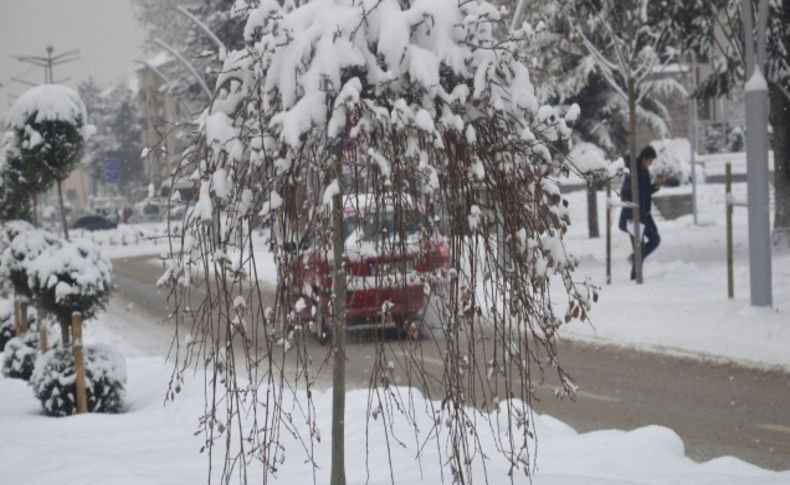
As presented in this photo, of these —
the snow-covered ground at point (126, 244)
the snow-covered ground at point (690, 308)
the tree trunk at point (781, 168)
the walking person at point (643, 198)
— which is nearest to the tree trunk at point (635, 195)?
the walking person at point (643, 198)

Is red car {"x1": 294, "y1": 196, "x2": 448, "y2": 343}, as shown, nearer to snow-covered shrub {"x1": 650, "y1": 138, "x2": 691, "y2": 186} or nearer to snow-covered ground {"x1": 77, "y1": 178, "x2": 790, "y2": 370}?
snow-covered ground {"x1": 77, "y1": 178, "x2": 790, "y2": 370}

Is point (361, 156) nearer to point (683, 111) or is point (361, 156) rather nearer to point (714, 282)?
point (714, 282)

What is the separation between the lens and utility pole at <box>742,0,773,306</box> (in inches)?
451

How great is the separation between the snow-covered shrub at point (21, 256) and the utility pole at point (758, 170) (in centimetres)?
764

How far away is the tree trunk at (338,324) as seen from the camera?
3.75 m

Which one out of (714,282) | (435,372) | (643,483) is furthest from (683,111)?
(643,483)

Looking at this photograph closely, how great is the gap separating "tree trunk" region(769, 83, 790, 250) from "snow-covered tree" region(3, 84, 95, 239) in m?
13.4

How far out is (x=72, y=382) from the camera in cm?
811

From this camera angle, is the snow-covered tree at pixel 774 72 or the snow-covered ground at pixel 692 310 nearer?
the snow-covered ground at pixel 692 310

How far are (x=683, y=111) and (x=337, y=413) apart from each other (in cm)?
5420

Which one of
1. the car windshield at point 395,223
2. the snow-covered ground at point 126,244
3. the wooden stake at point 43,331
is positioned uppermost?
the car windshield at point 395,223

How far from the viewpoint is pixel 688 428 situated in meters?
7.38

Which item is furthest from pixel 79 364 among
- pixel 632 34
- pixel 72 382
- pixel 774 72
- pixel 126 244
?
pixel 126 244

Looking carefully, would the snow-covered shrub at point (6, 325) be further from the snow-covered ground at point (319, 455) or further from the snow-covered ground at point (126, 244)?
the snow-covered ground at point (126, 244)
